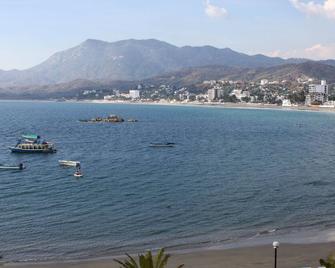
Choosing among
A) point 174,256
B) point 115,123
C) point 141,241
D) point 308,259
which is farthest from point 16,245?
point 115,123

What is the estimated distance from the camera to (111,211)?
36219 mm

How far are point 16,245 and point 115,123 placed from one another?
116 meters

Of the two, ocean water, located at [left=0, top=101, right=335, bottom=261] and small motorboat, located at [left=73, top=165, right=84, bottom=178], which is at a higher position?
small motorboat, located at [left=73, top=165, right=84, bottom=178]

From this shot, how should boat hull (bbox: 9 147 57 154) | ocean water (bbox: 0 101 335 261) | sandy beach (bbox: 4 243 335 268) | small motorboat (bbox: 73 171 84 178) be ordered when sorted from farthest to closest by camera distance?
boat hull (bbox: 9 147 57 154), small motorboat (bbox: 73 171 84 178), ocean water (bbox: 0 101 335 261), sandy beach (bbox: 4 243 335 268)

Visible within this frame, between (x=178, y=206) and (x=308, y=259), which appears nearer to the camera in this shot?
(x=308, y=259)

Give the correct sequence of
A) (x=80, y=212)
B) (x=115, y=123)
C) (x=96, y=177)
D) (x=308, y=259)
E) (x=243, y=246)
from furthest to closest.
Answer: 1. (x=115, y=123)
2. (x=96, y=177)
3. (x=80, y=212)
4. (x=243, y=246)
5. (x=308, y=259)

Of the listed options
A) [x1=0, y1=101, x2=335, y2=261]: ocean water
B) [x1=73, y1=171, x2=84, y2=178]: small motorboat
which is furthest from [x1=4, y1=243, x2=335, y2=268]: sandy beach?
[x1=73, y1=171, x2=84, y2=178]: small motorboat

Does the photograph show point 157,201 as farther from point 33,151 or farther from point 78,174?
point 33,151

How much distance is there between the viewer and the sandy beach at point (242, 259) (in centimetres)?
2427

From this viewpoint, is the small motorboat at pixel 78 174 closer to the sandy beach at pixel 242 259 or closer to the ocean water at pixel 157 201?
the ocean water at pixel 157 201

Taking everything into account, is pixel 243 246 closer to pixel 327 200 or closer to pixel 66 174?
pixel 327 200

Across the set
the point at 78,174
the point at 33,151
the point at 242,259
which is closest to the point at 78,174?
the point at 78,174

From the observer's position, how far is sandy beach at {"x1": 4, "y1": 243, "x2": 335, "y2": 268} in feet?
79.6

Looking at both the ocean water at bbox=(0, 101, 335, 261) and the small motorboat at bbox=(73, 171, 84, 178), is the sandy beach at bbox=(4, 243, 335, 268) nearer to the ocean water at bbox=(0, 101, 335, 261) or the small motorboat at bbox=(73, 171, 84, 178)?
the ocean water at bbox=(0, 101, 335, 261)
